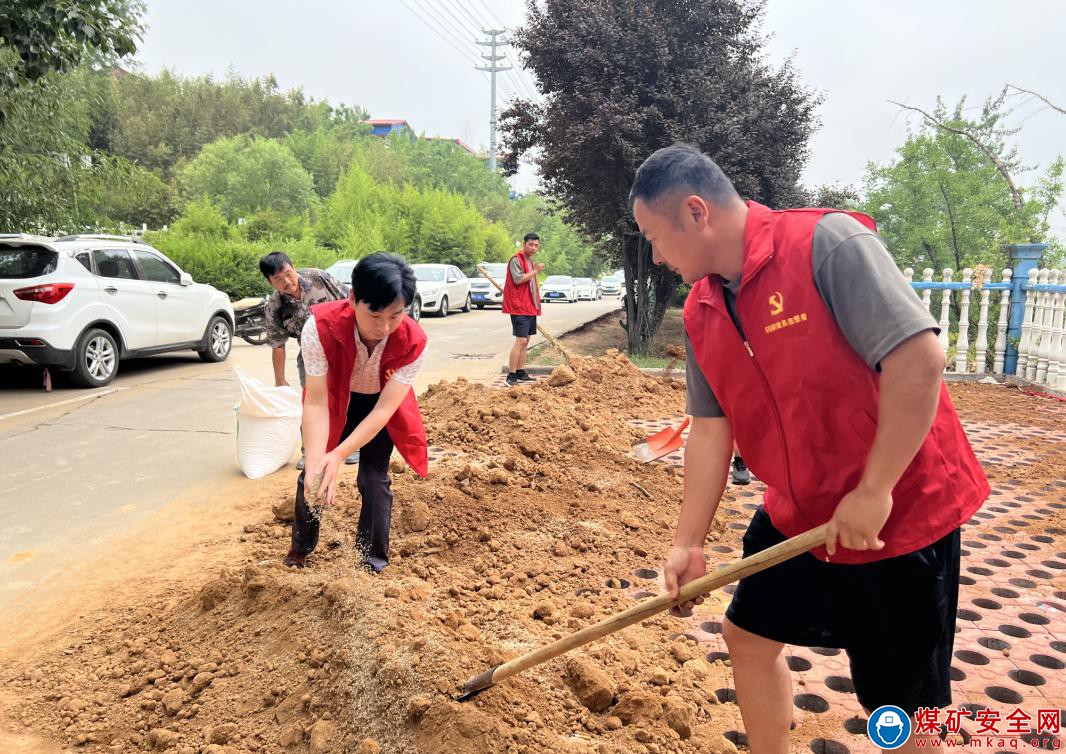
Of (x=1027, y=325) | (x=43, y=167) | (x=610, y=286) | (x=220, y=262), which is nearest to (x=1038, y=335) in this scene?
(x=1027, y=325)

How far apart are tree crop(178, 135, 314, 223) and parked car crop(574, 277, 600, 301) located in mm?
13675

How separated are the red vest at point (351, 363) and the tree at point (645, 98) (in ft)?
26.4

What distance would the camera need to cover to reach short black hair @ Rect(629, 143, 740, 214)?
168 cm

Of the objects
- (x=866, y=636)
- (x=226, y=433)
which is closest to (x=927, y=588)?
(x=866, y=636)

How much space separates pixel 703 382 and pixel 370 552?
213 centimetres

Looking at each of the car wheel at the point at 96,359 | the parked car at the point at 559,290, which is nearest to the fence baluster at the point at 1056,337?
the car wheel at the point at 96,359

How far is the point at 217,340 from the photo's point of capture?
11148mm

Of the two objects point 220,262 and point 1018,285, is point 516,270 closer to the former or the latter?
point 1018,285

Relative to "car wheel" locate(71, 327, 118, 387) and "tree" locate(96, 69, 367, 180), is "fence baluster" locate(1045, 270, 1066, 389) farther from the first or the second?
"tree" locate(96, 69, 367, 180)

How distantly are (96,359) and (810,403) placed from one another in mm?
9271

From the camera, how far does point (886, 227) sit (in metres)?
19.4

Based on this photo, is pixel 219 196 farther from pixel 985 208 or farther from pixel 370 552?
pixel 370 552

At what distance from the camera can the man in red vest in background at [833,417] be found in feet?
4.81

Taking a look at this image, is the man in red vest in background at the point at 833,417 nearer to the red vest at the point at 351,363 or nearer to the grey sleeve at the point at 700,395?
the grey sleeve at the point at 700,395
